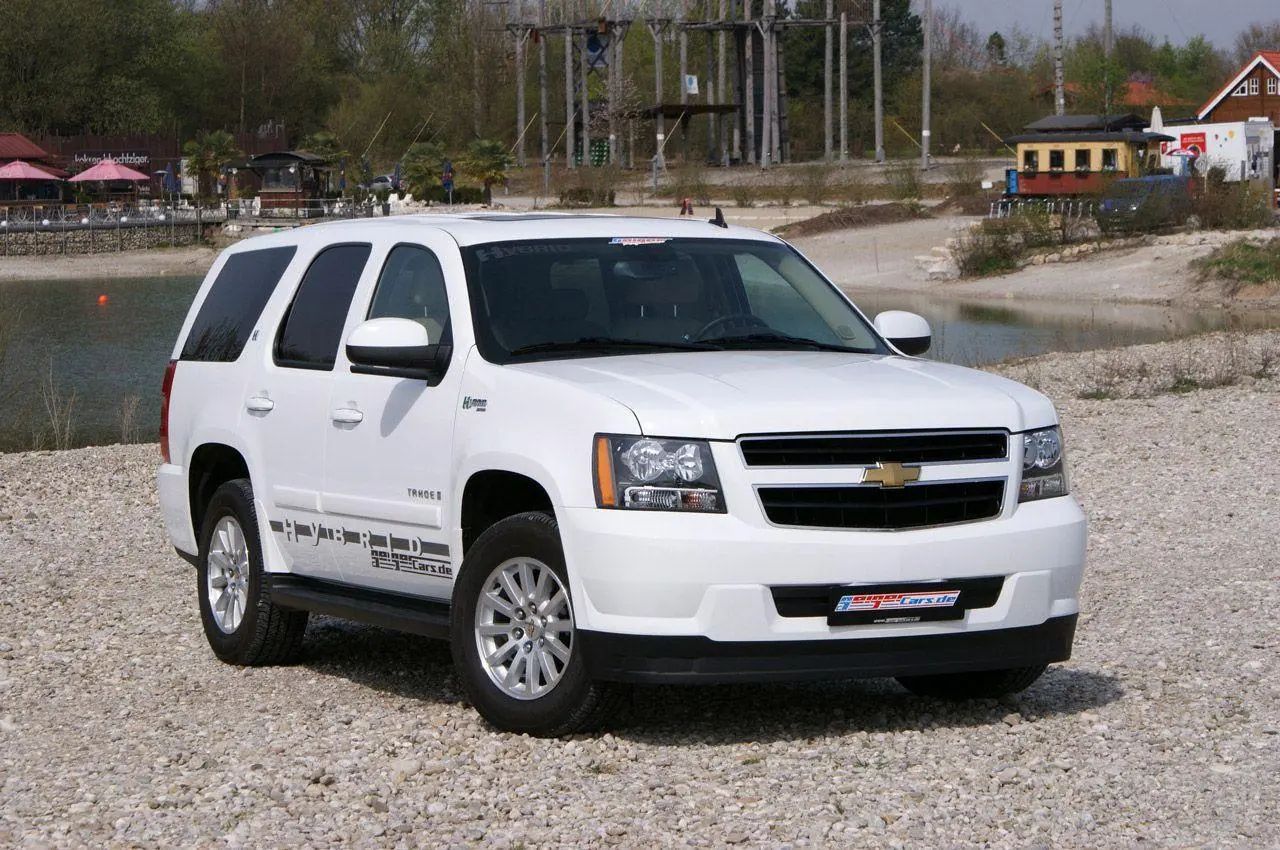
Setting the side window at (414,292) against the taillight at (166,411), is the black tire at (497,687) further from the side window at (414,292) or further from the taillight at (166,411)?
the taillight at (166,411)

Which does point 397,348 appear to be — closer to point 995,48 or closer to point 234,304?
point 234,304

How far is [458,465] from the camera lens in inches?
273

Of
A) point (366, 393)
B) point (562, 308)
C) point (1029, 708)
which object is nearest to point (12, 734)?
point (366, 393)

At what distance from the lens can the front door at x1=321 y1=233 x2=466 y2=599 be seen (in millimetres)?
7129

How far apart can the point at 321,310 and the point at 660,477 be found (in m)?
2.56

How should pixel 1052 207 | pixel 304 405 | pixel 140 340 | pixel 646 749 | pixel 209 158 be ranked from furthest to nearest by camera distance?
pixel 209 158 → pixel 1052 207 → pixel 140 340 → pixel 304 405 → pixel 646 749

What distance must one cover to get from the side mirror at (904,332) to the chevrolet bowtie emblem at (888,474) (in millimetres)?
1730

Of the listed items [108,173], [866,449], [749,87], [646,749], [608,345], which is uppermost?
[749,87]

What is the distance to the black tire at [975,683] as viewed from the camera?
7.20m

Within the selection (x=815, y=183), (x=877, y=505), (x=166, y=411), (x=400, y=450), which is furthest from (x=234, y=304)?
(x=815, y=183)

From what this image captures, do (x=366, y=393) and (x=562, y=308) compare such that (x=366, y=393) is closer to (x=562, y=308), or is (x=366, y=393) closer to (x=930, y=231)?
(x=562, y=308)

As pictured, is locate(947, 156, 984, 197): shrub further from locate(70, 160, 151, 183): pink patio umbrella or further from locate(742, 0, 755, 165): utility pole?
locate(70, 160, 151, 183): pink patio umbrella

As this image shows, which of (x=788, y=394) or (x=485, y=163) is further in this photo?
(x=485, y=163)

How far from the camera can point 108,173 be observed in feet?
309
